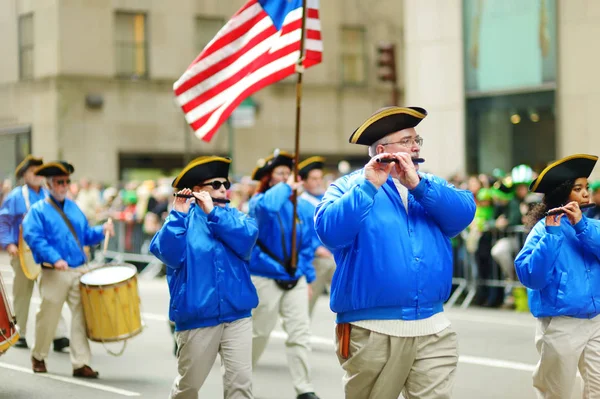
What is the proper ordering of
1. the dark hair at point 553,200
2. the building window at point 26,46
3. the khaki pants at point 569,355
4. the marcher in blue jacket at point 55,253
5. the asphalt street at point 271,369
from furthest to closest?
the building window at point 26,46
the marcher in blue jacket at point 55,253
the asphalt street at point 271,369
the dark hair at point 553,200
the khaki pants at point 569,355

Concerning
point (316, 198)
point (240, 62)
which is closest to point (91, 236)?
point (316, 198)

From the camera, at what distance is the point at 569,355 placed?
6.44 meters

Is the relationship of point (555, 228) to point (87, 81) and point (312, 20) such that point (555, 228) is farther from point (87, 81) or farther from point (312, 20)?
point (87, 81)

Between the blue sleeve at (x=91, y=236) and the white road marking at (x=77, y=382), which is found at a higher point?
the blue sleeve at (x=91, y=236)

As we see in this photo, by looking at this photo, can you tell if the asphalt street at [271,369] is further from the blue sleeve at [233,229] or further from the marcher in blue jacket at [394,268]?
the marcher in blue jacket at [394,268]

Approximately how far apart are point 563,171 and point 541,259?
2.03ft

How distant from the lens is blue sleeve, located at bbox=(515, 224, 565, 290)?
629cm

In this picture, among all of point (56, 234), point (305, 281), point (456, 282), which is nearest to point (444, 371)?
point (305, 281)

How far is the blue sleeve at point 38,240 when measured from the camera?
987cm

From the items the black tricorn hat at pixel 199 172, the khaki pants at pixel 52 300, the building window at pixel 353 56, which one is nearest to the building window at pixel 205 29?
the building window at pixel 353 56

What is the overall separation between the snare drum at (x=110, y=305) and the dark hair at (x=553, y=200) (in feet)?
13.5

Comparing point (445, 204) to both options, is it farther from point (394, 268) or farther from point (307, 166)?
A: point (307, 166)

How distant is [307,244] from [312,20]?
7.13 ft

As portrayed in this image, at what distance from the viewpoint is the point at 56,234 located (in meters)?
10.0
